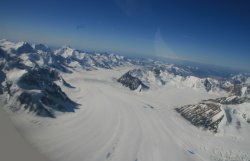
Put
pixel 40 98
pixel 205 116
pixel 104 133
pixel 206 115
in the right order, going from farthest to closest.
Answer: pixel 206 115 → pixel 205 116 → pixel 40 98 → pixel 104 133

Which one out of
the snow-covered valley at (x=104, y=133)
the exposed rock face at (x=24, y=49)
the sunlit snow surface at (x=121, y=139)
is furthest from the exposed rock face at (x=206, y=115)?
the exposed rock face at (x=24, y=49)

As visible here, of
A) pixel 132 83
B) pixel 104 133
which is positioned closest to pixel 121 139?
pixel 104 133

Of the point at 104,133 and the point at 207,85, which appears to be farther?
the point at 207,85

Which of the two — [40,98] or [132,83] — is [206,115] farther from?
[132,83]

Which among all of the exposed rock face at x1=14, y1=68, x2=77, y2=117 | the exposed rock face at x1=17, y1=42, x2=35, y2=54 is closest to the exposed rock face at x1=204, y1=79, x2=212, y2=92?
the exposed rock face at x1=14, y1=68, x2=77, y2=117

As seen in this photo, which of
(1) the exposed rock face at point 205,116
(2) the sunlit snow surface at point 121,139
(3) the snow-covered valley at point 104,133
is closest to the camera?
(2) the sunlit snow surface at point 121,139

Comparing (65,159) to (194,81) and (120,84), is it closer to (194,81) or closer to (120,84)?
(120,84)

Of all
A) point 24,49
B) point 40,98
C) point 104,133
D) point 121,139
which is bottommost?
point 121,139

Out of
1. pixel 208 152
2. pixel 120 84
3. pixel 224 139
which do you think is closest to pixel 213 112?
pixel 224 139

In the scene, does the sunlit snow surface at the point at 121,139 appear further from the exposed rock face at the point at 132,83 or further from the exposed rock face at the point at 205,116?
the exposed rock face at the point at 132,83

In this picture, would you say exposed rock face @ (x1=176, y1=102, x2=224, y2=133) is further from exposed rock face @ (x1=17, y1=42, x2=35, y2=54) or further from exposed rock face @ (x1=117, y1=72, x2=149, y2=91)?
exposed rock face @ (x1=17, y1=42, x2=35, y2=54)
